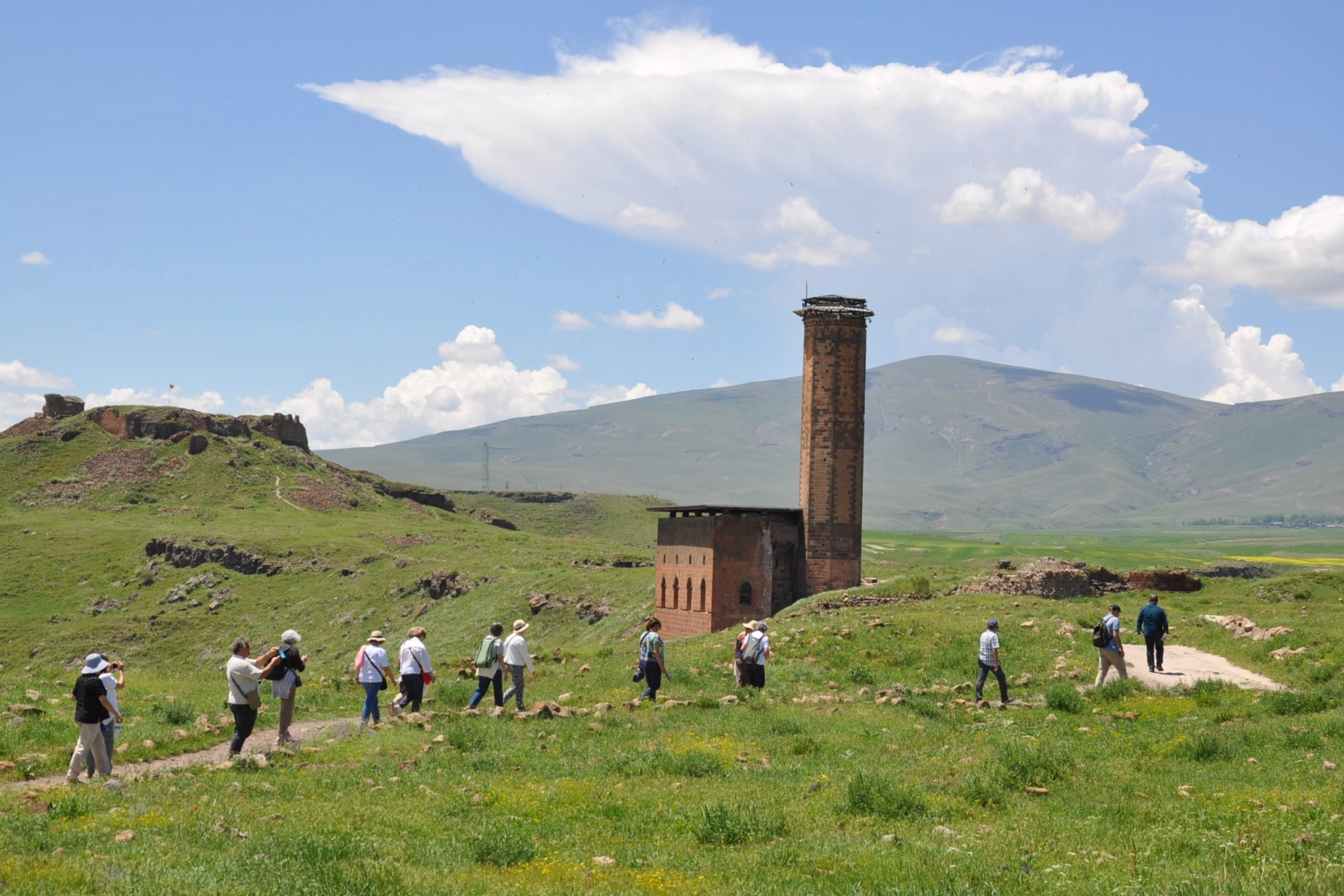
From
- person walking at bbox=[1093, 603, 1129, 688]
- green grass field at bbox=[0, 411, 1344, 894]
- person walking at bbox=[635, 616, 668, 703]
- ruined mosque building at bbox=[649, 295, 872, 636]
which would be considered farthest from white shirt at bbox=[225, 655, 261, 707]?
ruined mosque building at bbox=[649, 295, 872, 636]

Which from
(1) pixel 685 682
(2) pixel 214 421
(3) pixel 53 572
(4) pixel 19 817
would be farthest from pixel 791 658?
(2) pixel 214 421

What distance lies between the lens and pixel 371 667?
20172 millimetres

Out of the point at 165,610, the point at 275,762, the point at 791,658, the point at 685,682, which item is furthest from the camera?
the point at 165,610

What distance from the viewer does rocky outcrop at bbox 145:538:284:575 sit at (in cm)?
8969

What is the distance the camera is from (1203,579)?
166 ft

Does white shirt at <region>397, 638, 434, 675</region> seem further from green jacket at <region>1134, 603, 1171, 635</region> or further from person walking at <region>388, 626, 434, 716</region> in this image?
green jacket at <region>1134, 603, 1171, 635</region>

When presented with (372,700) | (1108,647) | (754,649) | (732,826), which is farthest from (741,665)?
(732,826)

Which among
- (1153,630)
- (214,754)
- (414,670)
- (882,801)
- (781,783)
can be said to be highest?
(1153,630)

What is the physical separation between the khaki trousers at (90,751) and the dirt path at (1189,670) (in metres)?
19.2

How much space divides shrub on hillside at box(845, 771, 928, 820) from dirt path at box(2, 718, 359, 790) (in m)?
8.55

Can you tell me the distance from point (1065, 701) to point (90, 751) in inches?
647

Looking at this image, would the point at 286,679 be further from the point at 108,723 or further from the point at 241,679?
the point at 108,723

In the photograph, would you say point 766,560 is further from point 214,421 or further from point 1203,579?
point 214,421

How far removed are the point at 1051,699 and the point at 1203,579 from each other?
32.8m
